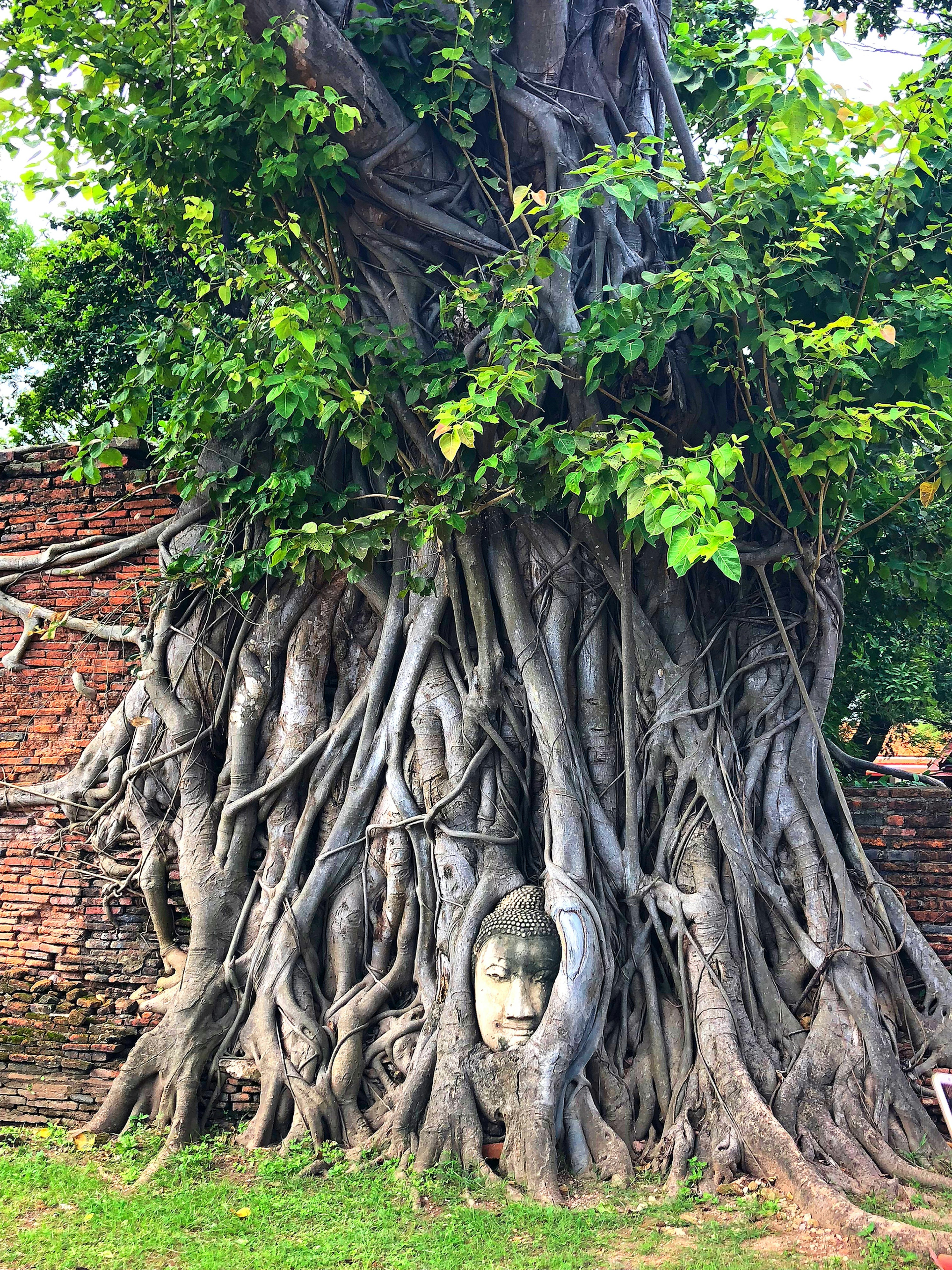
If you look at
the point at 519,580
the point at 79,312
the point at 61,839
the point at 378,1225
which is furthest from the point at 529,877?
the point at 79,312

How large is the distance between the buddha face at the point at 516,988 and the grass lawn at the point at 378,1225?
57 centimetres

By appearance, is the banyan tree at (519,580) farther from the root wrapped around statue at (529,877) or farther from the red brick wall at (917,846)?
the red brick wall at (917,846)

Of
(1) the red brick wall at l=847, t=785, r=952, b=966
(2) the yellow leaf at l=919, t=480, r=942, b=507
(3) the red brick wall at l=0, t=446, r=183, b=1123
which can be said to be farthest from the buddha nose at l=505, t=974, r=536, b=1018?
(2) the yellow leaf at l=919, t=480, r=942, b=507

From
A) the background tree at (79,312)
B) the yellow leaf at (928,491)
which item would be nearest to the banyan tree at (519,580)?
the yellow leaf at (928,491)

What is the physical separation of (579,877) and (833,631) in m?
1.85

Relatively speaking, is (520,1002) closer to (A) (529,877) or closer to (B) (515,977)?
(B) (515,977)

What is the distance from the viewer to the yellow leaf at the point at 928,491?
15.6 ft

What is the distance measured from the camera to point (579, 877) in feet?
15.3

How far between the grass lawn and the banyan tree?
0.16 metres

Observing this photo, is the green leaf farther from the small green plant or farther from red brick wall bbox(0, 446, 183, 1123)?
red brick wall bbox(0, 446, 183, 1123)

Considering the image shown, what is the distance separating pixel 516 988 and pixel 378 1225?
1.05m

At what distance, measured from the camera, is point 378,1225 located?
3875 mm

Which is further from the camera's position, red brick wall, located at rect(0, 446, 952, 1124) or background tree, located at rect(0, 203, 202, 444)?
background tree, located at rect(0, 203, 202, 444)

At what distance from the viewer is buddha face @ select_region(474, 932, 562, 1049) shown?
4473 millimetres
